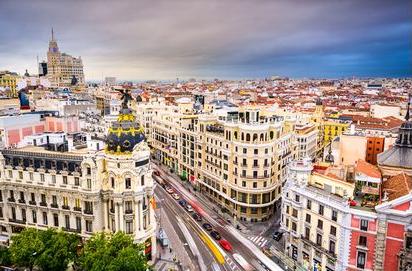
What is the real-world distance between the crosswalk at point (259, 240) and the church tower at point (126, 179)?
29489mm

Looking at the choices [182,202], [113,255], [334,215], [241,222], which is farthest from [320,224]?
[182,202]

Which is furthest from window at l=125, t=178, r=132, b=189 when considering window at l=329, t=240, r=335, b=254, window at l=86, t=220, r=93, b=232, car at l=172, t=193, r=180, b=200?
car at l=172, t=193, r=180, b=200

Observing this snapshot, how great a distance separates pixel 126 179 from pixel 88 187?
8527mm

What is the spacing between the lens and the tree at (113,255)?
60.4 meters

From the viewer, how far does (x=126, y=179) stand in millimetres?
74562

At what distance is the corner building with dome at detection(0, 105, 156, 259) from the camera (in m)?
74.6

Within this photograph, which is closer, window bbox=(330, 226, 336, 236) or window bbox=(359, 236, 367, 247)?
window bbox=(359, 236, 367, 247)

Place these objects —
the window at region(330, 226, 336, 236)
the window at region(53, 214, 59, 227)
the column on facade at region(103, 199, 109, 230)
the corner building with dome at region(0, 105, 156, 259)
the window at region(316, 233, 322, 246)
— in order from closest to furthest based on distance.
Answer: the window at region(330, 226, 336, 236) → the window at region(316, 233, 322, 246) → the corner building with dome at region(0, 105, 156, 259) → the column on facade at region(103, 199, 109, 230) → the window at region(53, 214, 59, 227)

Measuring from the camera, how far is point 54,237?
67.7 metres

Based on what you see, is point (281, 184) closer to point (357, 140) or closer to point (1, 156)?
point (357, 140)

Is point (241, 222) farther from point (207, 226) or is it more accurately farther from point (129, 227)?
point (129, 227)

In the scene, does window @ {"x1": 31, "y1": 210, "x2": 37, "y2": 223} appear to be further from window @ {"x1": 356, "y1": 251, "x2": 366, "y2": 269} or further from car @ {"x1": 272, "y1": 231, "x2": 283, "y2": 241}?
window @ {"x1": 356, "y1": 251, "x2": 366, "y2": 269}

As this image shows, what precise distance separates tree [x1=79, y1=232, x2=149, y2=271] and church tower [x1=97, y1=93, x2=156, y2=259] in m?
8.59

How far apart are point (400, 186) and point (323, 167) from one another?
19.1m
